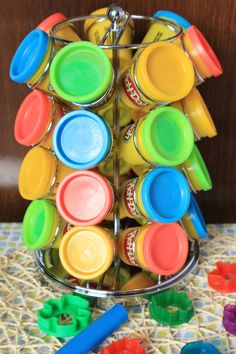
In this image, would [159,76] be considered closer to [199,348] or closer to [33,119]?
[33,119]

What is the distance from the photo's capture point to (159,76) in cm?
65

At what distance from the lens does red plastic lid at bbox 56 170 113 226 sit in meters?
0.67

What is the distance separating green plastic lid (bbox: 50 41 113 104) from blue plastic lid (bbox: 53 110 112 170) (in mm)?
29

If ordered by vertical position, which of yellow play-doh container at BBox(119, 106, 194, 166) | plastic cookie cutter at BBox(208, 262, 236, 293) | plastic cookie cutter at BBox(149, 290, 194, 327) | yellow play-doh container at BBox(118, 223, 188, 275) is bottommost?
plastic cookie cutter at BBox(149, 290, 194, 327)

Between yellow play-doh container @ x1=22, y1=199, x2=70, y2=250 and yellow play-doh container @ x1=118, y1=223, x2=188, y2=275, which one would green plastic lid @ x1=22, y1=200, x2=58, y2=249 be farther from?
yellow play-doh container @ x1=118, y1=223, x2=188, y2=275

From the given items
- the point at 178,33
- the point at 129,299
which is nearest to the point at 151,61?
the point at 178,33

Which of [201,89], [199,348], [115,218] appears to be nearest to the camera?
[199,348]

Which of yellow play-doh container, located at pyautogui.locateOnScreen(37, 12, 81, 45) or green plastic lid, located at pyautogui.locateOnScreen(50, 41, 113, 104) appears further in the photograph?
yellow play-doh container, located at pyautogui.locateOnScreen(37, 12, 81, 45)

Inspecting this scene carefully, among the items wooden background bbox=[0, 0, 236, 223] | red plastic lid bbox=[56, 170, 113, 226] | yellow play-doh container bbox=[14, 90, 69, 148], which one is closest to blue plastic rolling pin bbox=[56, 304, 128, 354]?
red plastic lid bbox=[56, 170, 113, 226]

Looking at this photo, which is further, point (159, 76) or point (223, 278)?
point (223, 278)

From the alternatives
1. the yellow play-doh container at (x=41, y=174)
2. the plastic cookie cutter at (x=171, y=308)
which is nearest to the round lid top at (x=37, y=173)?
the yellow play-doh container at (x=41, y=174)

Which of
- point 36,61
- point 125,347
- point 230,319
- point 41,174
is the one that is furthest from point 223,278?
point 36,61

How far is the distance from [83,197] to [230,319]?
0.81ft

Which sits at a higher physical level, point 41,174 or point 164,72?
point 164,72
